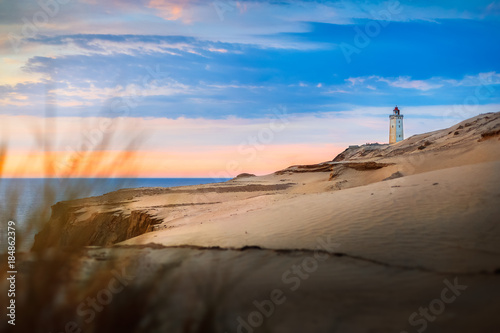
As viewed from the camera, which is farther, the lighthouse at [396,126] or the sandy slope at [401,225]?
the lighthouse at [396,126]

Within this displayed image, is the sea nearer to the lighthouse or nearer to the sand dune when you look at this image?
the sand dune

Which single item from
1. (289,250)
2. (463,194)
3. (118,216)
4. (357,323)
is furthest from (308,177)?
(357,323)

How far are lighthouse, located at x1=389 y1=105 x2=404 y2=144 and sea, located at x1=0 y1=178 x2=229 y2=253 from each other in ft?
228

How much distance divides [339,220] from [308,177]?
72.6ft

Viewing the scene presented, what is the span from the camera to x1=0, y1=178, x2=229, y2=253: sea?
301 centimetres

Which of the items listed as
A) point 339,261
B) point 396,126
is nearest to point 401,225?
point 339,261

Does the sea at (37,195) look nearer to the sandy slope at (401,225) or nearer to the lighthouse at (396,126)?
the sandy slope at (401,225)

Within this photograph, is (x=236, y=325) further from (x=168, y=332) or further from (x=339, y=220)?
(x=339, y=220)

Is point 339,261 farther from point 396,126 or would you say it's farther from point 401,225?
point 396,126

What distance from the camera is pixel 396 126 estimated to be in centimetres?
6781

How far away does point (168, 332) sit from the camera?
388 centimetres

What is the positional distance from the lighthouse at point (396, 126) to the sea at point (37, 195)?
69.5 m

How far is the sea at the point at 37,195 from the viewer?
3006mm

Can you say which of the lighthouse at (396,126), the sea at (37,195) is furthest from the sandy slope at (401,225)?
the lighthouse at (396,126)
